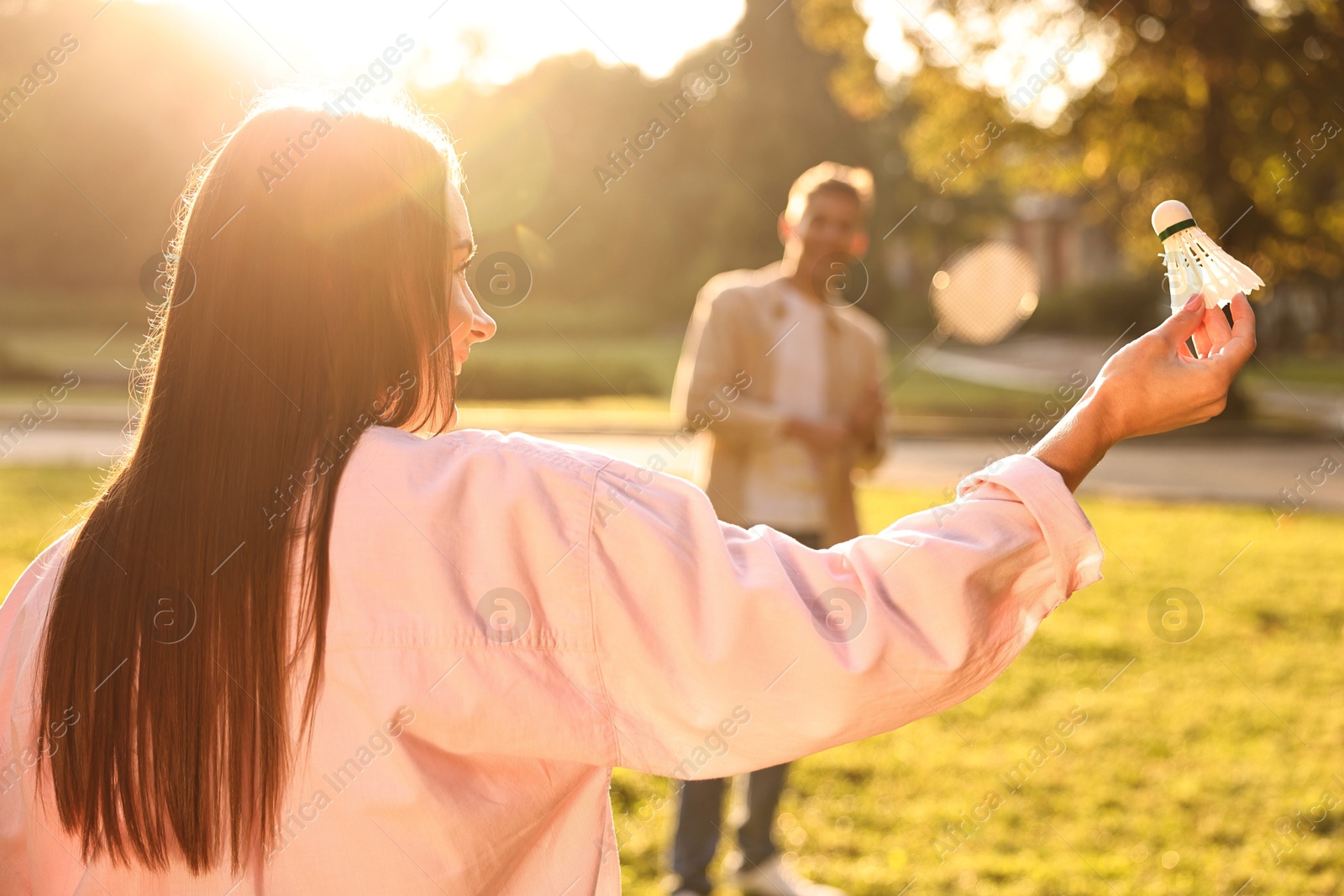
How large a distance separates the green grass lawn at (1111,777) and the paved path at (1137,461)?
4.95 m

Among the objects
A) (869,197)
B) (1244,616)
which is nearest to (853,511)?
(869,197)

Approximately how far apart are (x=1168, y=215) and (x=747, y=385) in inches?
101

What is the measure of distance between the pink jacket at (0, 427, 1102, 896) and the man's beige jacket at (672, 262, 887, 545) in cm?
265

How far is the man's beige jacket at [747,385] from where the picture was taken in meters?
3.88

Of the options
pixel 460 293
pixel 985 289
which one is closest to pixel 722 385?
pixel 460 293

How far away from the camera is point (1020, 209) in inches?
1860

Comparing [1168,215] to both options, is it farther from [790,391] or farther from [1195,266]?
Answer: [790,391]

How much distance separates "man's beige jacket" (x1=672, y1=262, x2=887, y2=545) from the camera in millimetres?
3885

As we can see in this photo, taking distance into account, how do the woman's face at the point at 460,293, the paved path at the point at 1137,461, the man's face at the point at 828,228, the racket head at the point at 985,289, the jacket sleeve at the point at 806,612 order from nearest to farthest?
the jacket sleeve at the point at 806,612
the woman's face at the point at 460,293
the man's face at the point at 828,228
the racket head at the point at 985,289
the paved path at the point at 1137,461

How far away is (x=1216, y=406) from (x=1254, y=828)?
3.75m

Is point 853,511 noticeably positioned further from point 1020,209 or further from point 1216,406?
point 1020,209

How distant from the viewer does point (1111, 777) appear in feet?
15.6

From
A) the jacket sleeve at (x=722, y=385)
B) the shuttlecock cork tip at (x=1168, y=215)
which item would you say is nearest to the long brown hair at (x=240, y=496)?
the shuttlecock cork tip at (x=1168, y=215)

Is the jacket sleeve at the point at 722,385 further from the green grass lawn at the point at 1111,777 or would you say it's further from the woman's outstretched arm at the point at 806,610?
the woman's outstretched arm at the point at 806,610
